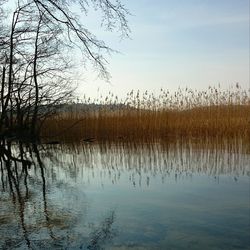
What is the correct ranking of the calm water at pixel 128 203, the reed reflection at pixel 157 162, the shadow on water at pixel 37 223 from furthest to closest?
the reed reflection at pixel 157 162, the calm water at pixel 128 203, the shadow on water at pixel 37 223

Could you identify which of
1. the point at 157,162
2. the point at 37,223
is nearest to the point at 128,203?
the point at 37,223

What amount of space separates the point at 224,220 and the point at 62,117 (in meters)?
14.4

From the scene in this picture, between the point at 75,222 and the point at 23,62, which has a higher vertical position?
the point at 23,62

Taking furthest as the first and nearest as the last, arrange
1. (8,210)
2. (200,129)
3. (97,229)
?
1. (200,129)
2. (8,210)
3. (97,229)

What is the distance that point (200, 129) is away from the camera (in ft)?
49.2

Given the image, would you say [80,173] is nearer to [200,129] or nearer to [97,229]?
[97,229]

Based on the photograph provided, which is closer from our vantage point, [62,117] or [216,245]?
[216,245]

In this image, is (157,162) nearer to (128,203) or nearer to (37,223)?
(128,203)

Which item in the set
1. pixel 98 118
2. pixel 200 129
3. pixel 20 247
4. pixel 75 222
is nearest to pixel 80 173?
pixel 75 222

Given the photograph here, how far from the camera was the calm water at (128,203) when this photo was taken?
3.84m

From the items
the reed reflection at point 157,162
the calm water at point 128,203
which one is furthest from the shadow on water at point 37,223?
the reed reflection at point 157,162

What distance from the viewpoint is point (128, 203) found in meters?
5.29

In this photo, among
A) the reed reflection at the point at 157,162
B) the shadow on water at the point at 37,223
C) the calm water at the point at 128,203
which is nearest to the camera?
the shadow on water at the point at 37,223

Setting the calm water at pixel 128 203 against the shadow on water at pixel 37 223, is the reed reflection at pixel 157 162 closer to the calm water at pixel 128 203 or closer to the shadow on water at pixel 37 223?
the calm water at pixel 128 203
